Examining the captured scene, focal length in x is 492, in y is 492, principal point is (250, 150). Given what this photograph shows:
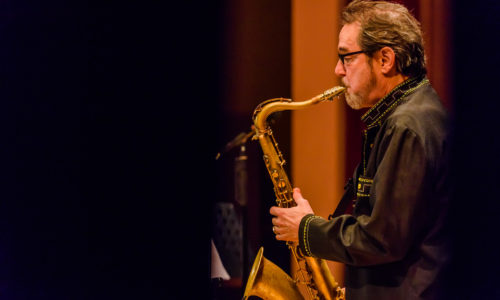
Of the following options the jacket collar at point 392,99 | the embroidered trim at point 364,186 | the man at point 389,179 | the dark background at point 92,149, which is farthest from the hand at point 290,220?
the dark background at point 92,149

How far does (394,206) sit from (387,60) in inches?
22.3

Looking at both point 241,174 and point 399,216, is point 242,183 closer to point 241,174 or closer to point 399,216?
point 241,174

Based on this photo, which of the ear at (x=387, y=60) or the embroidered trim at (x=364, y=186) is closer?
the embroidered trim at (x=364, y=186)

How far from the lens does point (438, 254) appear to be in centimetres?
159

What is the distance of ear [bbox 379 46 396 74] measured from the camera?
5.80 ft

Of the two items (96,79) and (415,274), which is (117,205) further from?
(415,274)

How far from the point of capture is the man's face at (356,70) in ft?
5.93

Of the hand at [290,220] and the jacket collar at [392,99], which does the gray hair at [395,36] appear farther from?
the hand at [290,220]

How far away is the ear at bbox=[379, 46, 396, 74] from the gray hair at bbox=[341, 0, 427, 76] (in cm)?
1

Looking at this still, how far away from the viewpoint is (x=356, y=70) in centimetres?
182

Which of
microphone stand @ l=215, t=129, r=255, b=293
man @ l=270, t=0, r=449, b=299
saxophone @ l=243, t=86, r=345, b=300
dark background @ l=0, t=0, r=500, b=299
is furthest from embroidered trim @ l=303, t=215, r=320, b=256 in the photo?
dark background @ l=0, t=0, r=500, b=299

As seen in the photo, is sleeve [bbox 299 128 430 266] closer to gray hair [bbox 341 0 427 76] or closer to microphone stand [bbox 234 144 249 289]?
gray hair [bbox 341 0 427 76]

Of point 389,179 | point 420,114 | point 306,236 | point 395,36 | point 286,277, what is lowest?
point 286,277

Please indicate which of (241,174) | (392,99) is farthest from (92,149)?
(392,99)
